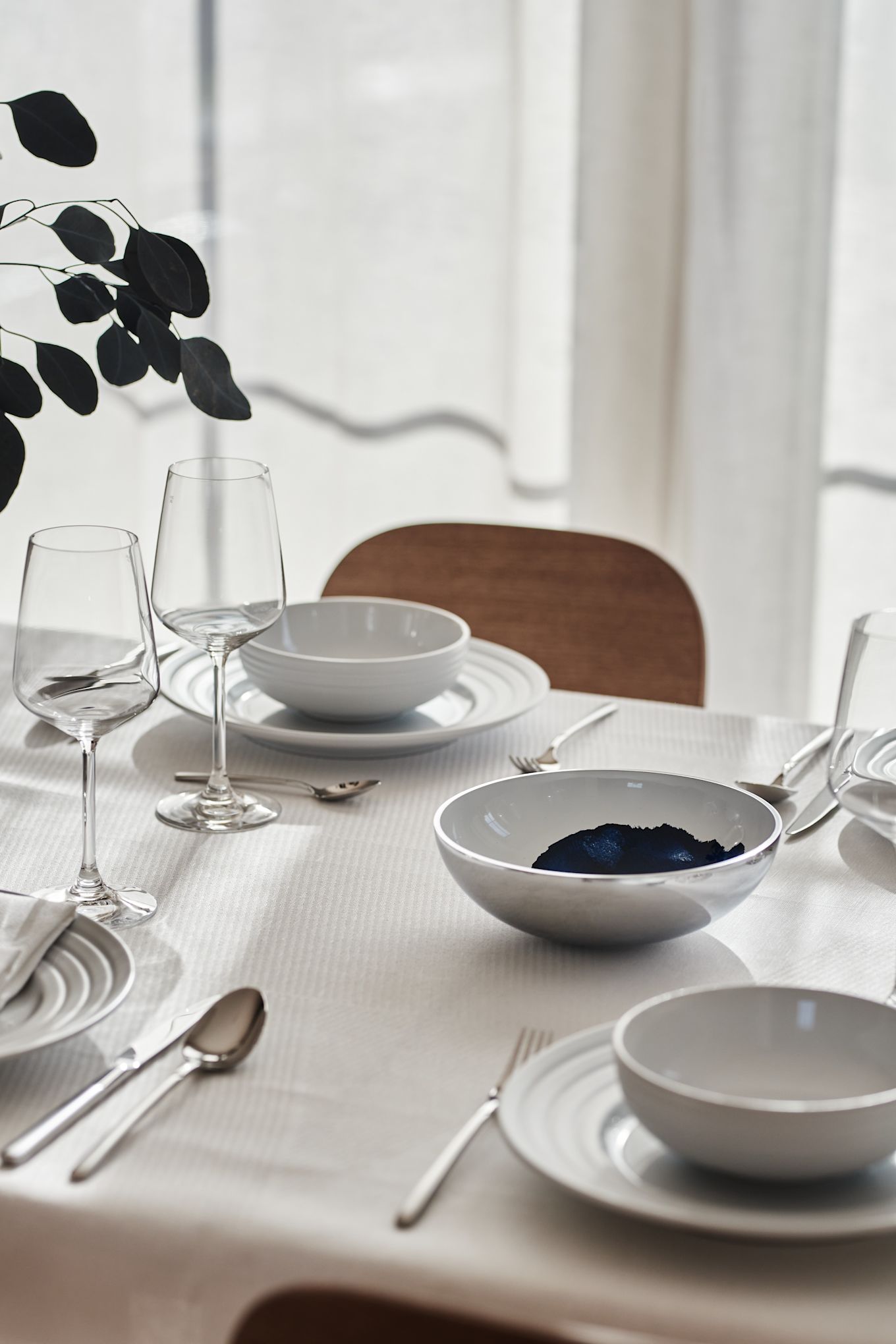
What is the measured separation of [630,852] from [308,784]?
0.93 feet

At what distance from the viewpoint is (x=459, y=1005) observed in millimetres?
694

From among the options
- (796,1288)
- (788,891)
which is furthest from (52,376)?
(796,1288)

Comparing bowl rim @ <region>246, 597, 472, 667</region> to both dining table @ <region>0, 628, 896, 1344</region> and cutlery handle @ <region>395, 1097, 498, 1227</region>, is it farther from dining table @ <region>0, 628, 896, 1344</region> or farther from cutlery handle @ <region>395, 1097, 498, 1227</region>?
cutlery handle @ <region>395, 1097, 498, 1227</region>

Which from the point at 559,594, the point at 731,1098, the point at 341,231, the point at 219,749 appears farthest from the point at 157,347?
the point at 341,231

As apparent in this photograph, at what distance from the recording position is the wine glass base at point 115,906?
0.78m

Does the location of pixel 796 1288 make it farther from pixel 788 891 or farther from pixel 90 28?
pixel 90 28

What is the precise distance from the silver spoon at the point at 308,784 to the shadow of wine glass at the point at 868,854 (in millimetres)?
325

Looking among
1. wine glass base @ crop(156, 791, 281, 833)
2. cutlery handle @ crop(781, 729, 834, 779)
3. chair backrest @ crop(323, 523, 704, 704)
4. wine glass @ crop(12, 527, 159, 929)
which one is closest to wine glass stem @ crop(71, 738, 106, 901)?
wine glass @ crop(12, 527, 159, 929)

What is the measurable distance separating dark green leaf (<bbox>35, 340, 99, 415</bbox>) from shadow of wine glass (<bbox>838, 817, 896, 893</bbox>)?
0.56m

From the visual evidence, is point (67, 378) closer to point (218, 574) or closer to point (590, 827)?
point (218, 574)

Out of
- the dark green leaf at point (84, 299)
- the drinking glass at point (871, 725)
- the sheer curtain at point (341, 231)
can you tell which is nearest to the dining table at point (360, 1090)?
the drinking glass at point (871, 725)

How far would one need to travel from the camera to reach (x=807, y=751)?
1.07 m

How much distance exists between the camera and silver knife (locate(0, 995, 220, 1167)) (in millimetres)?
558

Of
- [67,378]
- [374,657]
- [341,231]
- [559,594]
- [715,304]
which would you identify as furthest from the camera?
[341,231]
